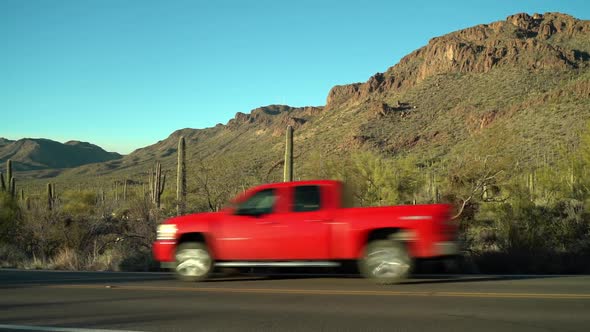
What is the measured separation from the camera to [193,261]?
1144 centimetres

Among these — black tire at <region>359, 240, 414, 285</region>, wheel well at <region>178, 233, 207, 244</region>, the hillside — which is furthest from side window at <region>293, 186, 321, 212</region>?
the hillside

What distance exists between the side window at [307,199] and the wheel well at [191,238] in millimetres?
2093

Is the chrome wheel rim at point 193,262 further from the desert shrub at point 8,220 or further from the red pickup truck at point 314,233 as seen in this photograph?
the desert shrub at point 8,220

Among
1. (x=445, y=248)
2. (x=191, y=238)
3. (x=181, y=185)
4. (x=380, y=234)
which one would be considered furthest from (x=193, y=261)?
(x=181, y=185)

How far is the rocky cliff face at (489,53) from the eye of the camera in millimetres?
76875

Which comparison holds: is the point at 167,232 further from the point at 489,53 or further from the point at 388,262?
the point at 489,53

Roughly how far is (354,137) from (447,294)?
192 ft

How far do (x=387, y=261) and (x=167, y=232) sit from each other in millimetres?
4417

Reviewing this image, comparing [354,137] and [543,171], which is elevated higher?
[354,137]

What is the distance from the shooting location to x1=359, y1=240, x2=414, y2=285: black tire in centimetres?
1030

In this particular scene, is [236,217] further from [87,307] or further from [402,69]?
[402,69]

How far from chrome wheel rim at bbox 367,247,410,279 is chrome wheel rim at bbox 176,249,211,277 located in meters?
3.23

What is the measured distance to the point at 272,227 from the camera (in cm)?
1072

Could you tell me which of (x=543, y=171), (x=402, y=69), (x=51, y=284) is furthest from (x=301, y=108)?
(x=51, y=284)
